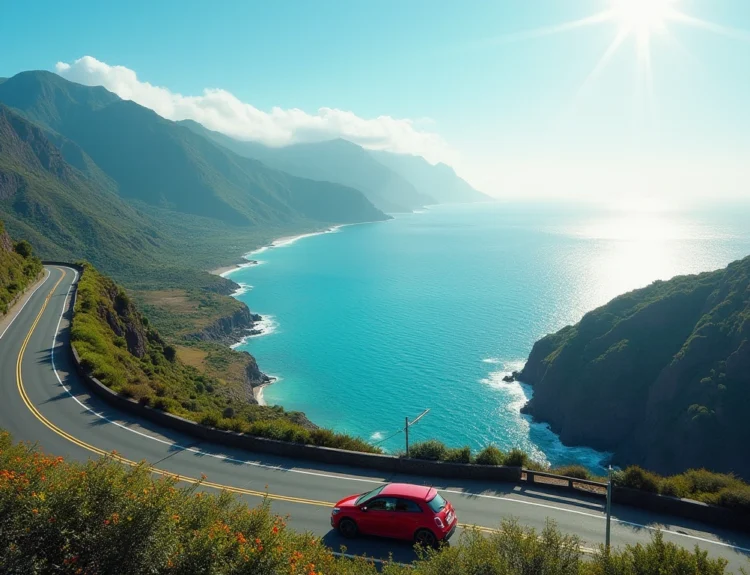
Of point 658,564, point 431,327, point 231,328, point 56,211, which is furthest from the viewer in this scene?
point 56,211

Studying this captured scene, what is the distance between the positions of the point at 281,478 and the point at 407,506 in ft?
22.4

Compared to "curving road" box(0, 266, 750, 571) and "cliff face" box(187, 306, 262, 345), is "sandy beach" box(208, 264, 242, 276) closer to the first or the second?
"cliff face" box(187, 306, 262, 345)

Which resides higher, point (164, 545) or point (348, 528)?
point (164, 545)

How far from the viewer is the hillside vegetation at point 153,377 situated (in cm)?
2156

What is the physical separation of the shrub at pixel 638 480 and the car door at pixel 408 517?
7802 millimetres

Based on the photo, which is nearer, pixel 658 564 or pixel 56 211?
pixel 658 564

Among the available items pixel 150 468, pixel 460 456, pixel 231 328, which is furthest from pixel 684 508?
pixel 231 328

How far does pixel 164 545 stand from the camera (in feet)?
28.0

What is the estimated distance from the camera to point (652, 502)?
51.4 feet

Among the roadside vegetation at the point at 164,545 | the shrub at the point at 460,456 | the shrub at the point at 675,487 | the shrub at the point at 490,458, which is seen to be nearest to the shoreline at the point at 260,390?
the shrub at the point at 460,456

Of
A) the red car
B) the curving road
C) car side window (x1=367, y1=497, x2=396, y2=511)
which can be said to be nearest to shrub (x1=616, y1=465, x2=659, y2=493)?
the curving road

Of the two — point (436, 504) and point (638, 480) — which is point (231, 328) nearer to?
point (638, 480)

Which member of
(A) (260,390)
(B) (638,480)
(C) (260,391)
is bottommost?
(B) (638,480)

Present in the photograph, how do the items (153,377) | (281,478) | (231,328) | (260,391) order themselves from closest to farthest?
(281,478) → (153,377) → (260,391) → (231,328)
